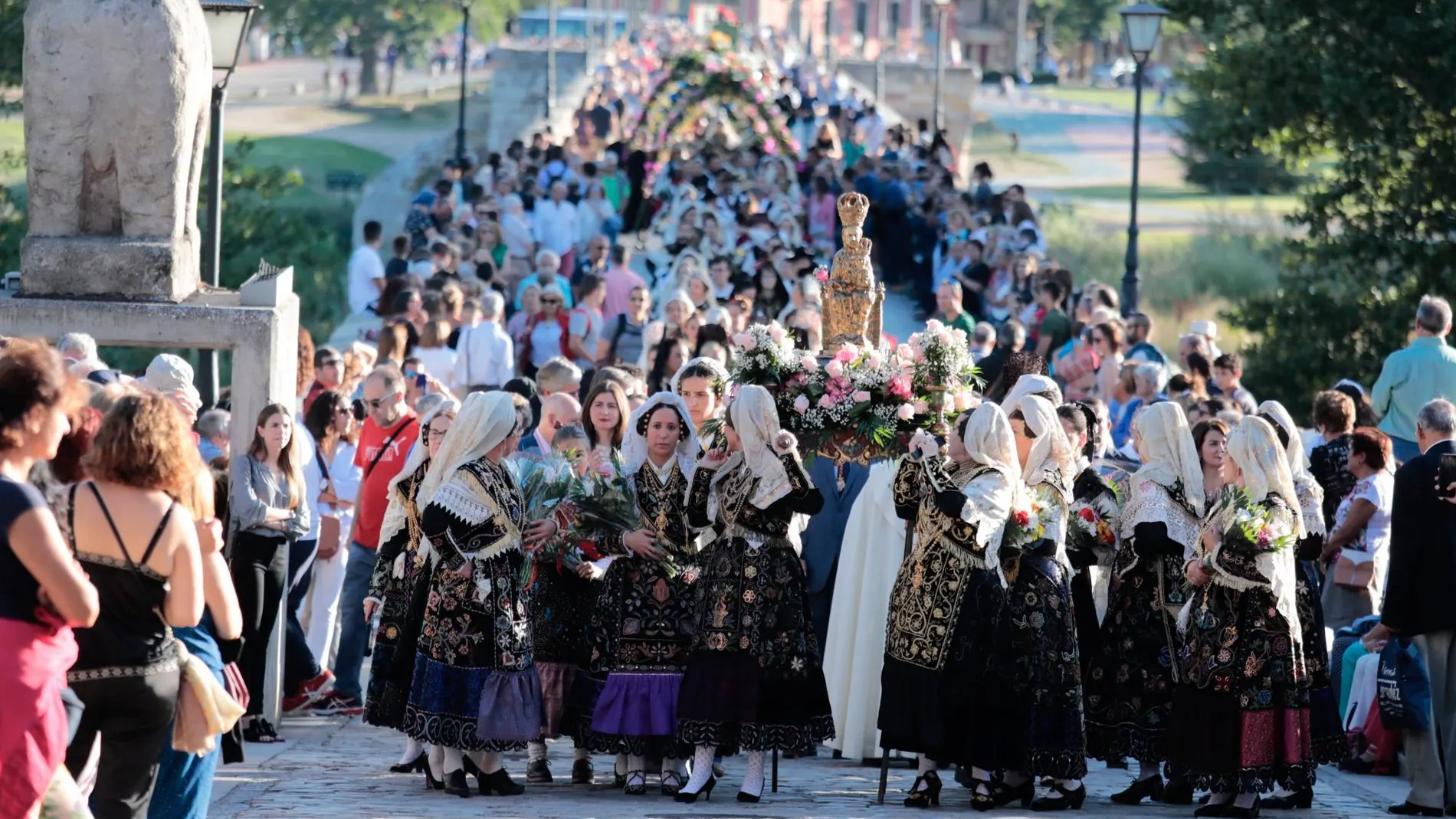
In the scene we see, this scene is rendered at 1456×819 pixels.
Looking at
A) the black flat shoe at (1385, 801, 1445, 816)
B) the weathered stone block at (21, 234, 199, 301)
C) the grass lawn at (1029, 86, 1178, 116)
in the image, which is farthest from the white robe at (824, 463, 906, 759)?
the grass lawn at (1029, 86, 1178, 116)

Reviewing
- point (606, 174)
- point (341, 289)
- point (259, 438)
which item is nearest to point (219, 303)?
point (259, 438)

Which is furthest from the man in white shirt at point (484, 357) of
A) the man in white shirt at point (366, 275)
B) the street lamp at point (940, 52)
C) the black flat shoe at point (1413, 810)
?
the street lamp at point (940, 52)

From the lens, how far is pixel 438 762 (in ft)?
33.4

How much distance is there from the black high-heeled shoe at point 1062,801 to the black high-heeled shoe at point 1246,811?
0.62 m

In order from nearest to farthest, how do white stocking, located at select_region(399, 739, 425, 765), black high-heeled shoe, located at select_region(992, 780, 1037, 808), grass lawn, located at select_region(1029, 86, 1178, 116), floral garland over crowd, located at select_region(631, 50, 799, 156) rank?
1. black high-heeled shoe, located at select_region(992, 780, 1037, 808)
2. white stocking, located at select_region(399, 739, 425, 765)
3. floral garland over crowd, located at select_region(631, 50, 799, 156)
4. grass lawn, located at select_region(1029, 86, 1178, 116)

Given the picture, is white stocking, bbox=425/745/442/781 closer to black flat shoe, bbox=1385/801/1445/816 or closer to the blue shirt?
black flat shoe, bbox=1385/801/1445/816

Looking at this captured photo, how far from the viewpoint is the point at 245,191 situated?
1337 inches

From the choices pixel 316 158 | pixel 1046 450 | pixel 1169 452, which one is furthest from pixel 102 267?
pixel 316 158

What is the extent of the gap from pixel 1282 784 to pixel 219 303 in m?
5.41

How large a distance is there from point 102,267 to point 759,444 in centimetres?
343

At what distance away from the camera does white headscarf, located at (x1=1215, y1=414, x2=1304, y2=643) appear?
9945 mm

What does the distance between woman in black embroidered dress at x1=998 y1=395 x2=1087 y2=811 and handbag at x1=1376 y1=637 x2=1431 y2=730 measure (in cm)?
149

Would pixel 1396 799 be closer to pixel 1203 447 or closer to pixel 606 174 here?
pixel 1203 447

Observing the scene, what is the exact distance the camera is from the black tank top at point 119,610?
6941 mm
